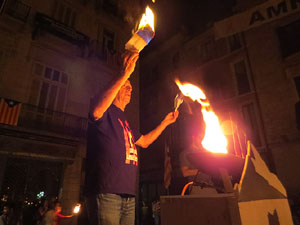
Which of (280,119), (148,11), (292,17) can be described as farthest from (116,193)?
(292,17)

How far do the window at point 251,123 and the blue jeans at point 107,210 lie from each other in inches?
507

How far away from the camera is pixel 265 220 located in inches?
78.5

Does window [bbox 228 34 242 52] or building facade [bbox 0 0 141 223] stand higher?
window [bbox 228 34 242 52]

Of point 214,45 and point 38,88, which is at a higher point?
point 214,45

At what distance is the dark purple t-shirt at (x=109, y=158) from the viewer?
177 cm

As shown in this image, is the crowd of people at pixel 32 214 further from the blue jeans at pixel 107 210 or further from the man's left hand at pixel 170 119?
the blue jeans at pixel 107 210

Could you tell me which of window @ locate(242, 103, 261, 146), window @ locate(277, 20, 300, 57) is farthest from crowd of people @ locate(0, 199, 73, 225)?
window @ locate(277, 20, 300, 57)

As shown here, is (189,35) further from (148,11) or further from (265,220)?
(265,220)

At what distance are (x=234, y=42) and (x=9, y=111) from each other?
1555 cm

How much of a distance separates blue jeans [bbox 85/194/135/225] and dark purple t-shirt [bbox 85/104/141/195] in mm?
58

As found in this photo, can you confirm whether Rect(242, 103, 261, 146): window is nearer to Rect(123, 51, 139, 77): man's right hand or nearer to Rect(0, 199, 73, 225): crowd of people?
Rect(0, 199, 73, 225): crowd of people

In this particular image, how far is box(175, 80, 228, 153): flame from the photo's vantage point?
2753 mm

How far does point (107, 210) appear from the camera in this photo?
1679mm

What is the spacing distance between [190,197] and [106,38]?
46.3ft
